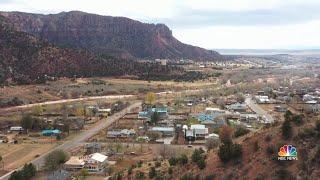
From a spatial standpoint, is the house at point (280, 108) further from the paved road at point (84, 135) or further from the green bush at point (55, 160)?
the green bush at point (55, 160)

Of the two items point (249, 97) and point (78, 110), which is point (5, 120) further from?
point (249, 97)

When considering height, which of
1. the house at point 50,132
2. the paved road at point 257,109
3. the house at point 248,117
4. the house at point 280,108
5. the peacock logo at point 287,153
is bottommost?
the house at point 50,132

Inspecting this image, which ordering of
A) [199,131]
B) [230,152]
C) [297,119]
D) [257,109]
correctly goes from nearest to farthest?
[230,152]
[297,119]
[199,131]
[257,109]

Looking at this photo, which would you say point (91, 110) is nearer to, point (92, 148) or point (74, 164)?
point (92, 148)

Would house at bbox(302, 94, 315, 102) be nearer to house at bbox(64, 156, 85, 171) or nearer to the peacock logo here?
house at bbox(64, 156, 85, 171)

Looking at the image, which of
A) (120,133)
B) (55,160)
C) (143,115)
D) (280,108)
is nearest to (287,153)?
(55,160)

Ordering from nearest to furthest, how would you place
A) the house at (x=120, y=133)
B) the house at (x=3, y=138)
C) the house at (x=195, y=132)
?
1. the house at (x=3, y=138)
2. the house at (x=195, y=132)
3. the house at (x=120, y=133)

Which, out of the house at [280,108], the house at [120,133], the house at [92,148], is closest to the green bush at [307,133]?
the house at [92,148]
